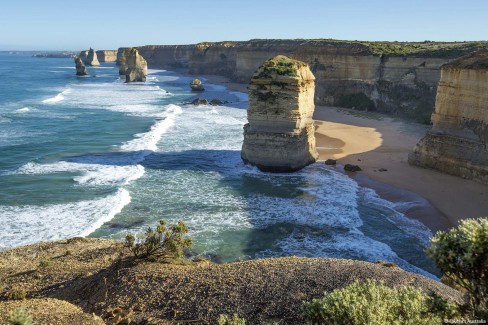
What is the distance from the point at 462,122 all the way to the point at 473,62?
11.0 feet

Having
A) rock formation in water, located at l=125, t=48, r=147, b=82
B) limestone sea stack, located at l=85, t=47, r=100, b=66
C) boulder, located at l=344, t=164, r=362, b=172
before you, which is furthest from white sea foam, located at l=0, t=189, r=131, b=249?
limestone sea stack, located at l=85, t=47, r=100, b=66

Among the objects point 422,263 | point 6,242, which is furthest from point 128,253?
point 422,263

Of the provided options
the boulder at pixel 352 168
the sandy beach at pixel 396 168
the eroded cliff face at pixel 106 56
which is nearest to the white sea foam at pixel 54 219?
the boulder at pixel 352 168

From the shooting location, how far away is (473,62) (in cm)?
2281

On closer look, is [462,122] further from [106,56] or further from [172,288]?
[106,56]

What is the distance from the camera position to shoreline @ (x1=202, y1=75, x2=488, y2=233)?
19.8 meters

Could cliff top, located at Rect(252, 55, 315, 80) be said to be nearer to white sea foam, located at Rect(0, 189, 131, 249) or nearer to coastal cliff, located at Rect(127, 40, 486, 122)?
white sea foam, located at Rect(0, 189, 131, 249)

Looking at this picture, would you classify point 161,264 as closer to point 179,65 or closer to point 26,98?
point 26,98

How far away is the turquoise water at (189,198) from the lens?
16.5 meters

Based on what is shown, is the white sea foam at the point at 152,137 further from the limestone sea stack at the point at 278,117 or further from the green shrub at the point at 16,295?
the green shrub at the point at 16,295

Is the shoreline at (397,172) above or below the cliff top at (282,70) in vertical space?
below

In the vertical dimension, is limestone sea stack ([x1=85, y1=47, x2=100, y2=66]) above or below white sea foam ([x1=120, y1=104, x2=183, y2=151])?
above

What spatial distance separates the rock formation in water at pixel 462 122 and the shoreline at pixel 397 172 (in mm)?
773

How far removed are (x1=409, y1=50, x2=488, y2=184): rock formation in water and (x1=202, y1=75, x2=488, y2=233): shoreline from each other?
2.54 feet
